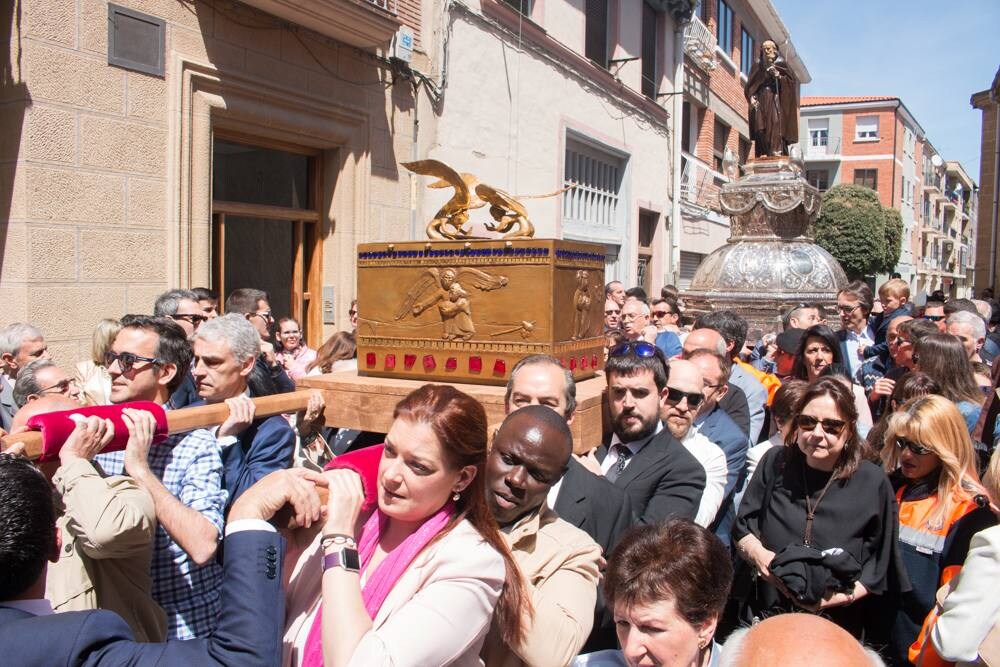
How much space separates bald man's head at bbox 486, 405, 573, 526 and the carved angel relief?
2.18ft

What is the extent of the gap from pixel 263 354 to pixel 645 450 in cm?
197

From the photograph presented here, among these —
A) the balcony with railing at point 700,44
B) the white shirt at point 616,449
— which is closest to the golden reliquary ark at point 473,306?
the white shirt at point 616,449

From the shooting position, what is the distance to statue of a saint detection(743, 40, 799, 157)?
8578 millimetres

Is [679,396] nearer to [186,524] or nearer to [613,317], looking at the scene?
[186,524]

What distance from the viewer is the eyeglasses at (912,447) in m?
2.86

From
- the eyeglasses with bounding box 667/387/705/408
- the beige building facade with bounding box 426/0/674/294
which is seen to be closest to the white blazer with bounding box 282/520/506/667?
the eyeglasses with bounding box 667/387/705/408

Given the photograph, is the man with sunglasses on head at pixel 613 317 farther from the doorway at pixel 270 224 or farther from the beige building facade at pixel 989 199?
the beige building facade at pixel 989 199

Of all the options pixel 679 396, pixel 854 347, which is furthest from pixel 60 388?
pixel 854 347

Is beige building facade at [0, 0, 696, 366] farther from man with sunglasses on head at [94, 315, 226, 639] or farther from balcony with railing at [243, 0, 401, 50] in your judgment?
man with sunglasses on head at [94, 315, 226, 639]

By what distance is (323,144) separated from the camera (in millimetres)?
7164

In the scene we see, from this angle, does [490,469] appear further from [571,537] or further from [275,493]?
[275,493]

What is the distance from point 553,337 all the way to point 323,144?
5.32 meters

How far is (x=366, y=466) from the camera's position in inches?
64.4

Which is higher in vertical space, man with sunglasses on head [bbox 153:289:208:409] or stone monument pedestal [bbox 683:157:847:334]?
stone monument pedestal [bbox 683:157:847:334]
